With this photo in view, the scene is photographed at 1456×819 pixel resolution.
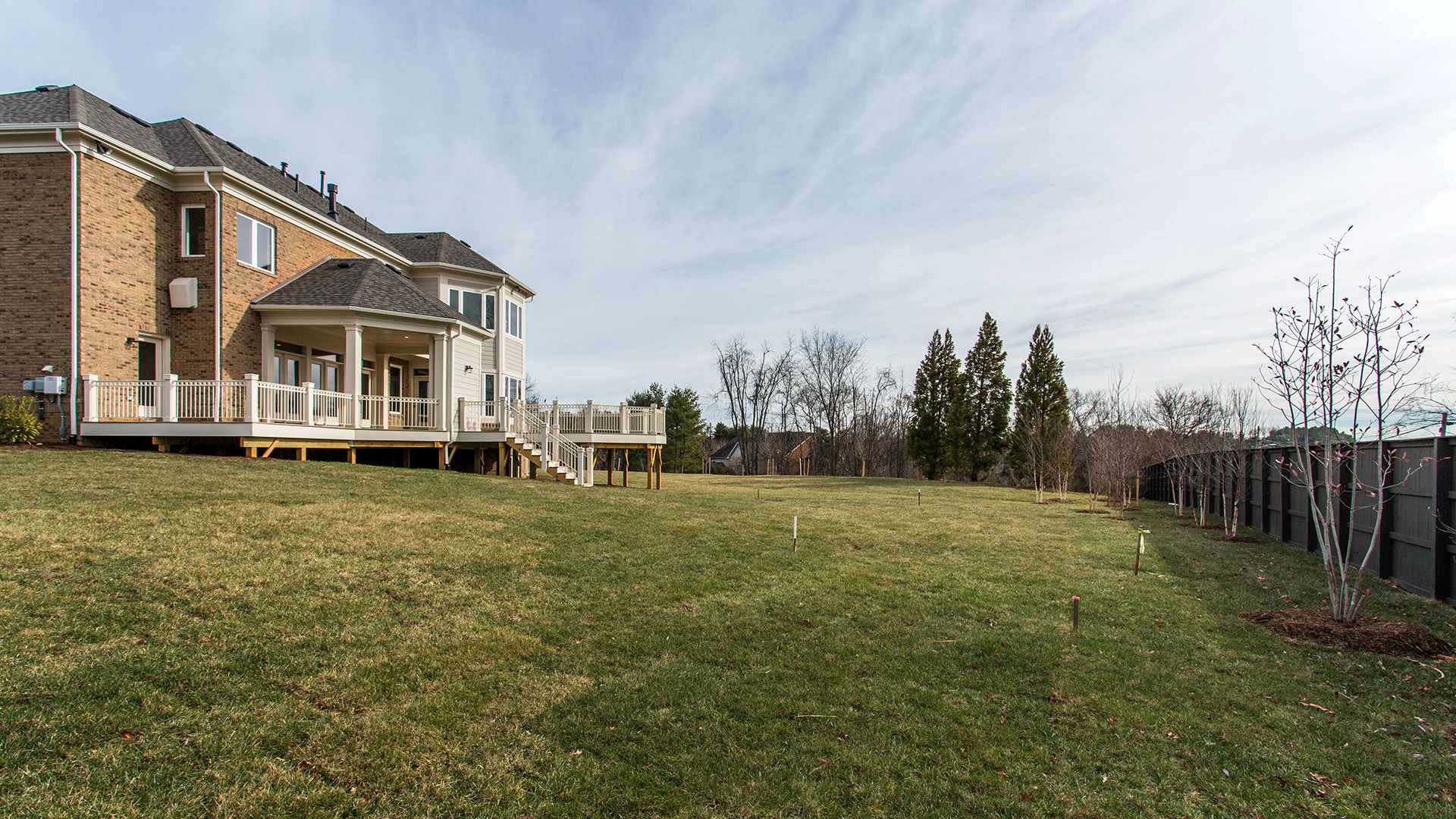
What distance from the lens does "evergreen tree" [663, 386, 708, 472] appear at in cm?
4522

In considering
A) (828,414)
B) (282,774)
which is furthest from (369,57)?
(828,414)

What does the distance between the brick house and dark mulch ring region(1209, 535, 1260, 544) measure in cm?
1324

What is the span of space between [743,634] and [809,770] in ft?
6.91

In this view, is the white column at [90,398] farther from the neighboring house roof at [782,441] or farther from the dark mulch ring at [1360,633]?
the neighboring house roof at [782,441]

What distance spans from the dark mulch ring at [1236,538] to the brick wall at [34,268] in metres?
21.2

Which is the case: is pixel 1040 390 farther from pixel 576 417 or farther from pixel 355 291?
pixel 355 291

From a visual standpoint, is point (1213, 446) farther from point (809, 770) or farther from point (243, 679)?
point (243, 679)

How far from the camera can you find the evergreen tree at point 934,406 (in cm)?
3759

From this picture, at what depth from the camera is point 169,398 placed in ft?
39.3

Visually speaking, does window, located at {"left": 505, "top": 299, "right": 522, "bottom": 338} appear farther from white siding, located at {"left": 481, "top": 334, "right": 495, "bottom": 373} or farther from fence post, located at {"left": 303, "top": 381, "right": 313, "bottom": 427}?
fence post, located at {"left": 303, "top": 381, "right": 313, "bottom": 427}

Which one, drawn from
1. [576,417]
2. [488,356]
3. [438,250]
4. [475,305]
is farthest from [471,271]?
[576,417]

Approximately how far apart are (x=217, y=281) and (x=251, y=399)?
3.53 m

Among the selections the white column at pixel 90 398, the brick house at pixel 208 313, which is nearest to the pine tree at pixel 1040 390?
the brick house at pixel 208 313

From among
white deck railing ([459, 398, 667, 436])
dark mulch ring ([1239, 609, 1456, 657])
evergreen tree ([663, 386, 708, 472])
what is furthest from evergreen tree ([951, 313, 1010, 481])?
dark mulch ring ([1239, 609, 1456, 657])
